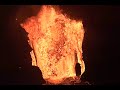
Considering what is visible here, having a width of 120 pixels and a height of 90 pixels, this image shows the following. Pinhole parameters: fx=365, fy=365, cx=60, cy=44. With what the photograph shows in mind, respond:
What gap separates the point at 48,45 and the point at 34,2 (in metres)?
0.49

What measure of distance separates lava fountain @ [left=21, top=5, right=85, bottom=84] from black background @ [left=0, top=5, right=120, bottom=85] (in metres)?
0.06

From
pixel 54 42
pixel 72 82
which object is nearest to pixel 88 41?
pixel 54 42

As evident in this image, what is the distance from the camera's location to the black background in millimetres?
3818

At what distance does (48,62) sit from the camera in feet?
12.7

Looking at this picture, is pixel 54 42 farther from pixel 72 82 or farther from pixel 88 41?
pixel 72 82

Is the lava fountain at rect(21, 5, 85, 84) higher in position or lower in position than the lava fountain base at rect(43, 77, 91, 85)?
higher

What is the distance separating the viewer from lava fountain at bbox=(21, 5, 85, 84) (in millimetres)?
3854

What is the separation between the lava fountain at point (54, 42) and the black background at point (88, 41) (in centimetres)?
6

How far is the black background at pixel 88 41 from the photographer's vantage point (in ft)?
12.5

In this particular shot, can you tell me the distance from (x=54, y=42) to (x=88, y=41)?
36 cm

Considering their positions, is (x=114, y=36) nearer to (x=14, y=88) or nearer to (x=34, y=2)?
(x=34, y=2)

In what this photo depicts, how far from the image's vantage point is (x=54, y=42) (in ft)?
12.7

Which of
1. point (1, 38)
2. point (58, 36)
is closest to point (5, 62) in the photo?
point (1, 38)

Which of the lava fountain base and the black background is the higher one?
the black background
